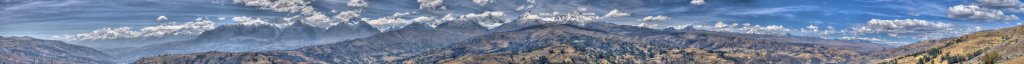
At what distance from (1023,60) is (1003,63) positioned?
844cm

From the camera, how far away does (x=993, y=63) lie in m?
196

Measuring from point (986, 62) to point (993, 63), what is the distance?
35.1 ft

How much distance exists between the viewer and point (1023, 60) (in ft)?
617

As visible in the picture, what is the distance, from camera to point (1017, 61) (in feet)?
624

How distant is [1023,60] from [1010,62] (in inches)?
139

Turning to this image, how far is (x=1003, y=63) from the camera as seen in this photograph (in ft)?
644

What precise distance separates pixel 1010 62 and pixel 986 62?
8150 millimetres

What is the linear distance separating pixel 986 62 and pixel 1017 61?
340 inches

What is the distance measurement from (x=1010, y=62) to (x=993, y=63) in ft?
17.2
